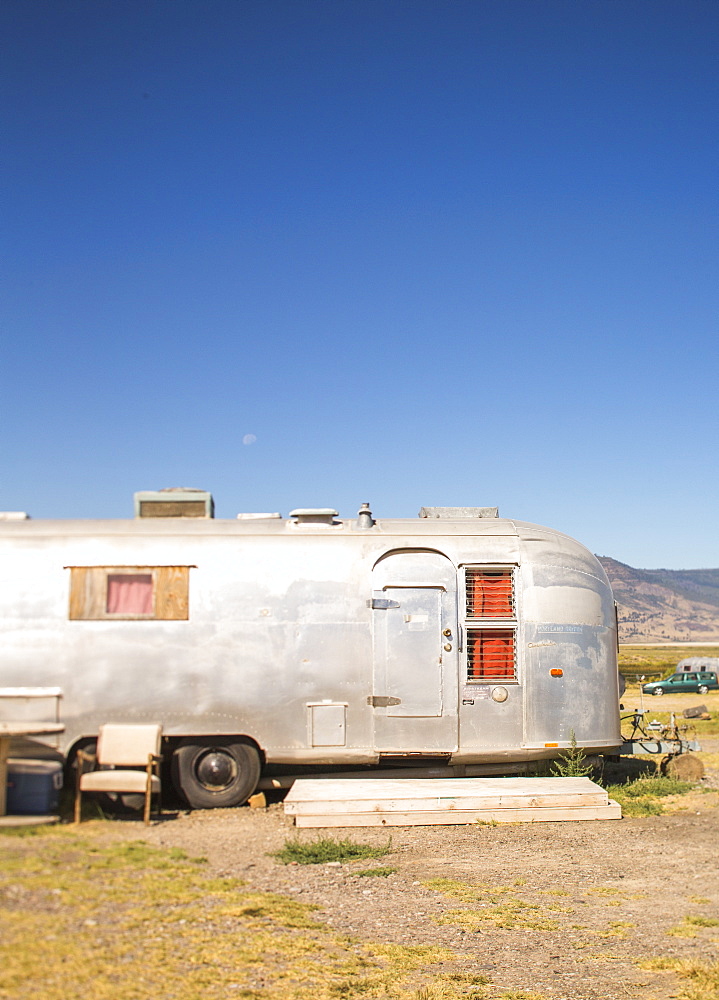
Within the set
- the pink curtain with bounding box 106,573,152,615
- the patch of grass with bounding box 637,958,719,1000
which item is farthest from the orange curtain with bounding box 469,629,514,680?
the pink curtain with bounding box 106,573,152,615

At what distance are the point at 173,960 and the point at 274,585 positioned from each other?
5.90 metres

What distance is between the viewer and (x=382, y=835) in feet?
17.9

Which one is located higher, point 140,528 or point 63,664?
point 140,528

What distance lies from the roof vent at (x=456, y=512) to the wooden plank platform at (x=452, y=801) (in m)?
3.01

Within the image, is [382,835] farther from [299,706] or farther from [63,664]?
[63,664]

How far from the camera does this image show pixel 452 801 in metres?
6.61

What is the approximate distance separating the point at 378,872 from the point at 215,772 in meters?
1.01

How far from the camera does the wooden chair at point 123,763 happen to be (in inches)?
76.8

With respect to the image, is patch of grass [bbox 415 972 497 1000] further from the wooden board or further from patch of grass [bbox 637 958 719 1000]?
the wooden board

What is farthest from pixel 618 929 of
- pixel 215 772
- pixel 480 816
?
pixel 215 772

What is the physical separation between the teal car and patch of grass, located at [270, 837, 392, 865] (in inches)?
1829

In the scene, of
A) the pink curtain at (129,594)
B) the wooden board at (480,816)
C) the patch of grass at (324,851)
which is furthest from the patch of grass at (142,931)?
the wooden board at (480,816)

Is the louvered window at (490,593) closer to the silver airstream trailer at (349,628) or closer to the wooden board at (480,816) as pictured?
the silver airstream trailer at (349,628)

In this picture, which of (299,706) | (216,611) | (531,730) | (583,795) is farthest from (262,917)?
(531,730)
